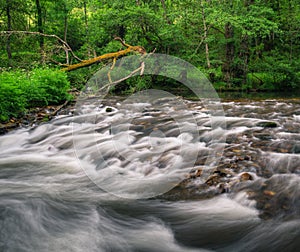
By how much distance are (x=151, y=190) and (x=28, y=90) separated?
20.3 feet

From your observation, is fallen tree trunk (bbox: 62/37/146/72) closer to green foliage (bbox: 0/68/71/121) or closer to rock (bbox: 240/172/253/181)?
green foliage (bbox: 0/68/71/121)

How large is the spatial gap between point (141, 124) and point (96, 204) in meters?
3.93

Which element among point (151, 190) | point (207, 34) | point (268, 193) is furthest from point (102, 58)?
point (207, 34)

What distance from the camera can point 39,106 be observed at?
881cm

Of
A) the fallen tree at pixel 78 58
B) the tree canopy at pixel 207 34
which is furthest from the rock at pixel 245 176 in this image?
the tree canopy at pixel 207 34

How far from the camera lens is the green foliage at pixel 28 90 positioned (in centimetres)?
687

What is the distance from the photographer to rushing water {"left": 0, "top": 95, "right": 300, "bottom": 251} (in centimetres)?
264

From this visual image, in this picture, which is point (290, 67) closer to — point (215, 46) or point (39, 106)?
point (215, 46)

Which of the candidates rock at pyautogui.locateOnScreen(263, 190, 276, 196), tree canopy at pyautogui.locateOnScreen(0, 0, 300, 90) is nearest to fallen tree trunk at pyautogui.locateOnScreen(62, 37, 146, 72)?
tree canopy at pyautogui.locateOnScreen(0, 0, 300, 90)

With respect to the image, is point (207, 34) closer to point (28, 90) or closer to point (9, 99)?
point (28, 90)

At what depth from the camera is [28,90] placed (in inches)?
328

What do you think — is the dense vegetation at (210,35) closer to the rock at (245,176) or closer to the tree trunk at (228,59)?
the tree trunk at (228,59)

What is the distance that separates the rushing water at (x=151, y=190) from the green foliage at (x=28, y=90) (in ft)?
3.27

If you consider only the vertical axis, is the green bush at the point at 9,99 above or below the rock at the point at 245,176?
above
